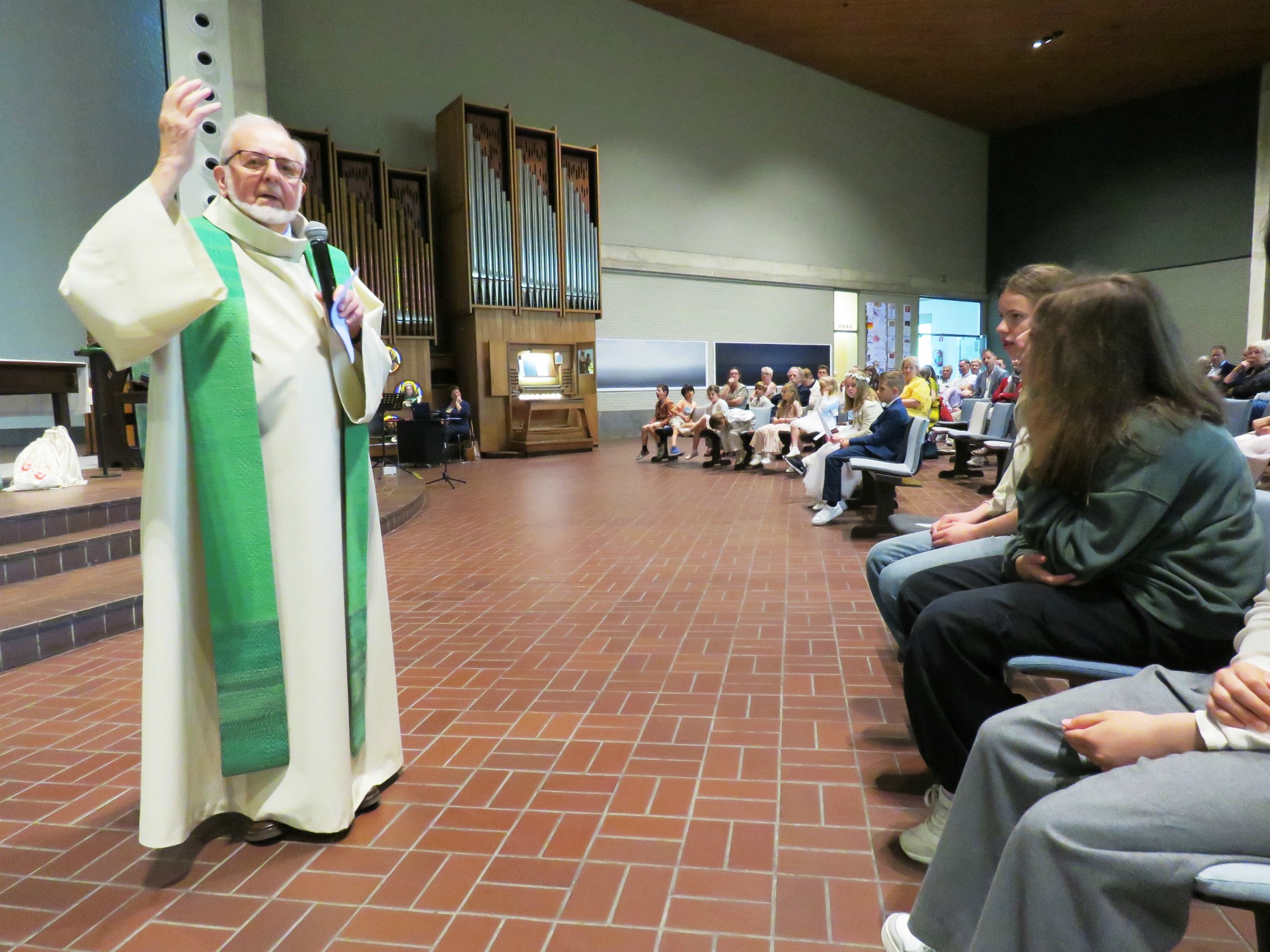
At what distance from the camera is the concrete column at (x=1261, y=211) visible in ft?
50.9

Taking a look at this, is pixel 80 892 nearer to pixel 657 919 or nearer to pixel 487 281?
pixel 657 919

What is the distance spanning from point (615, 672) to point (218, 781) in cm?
146

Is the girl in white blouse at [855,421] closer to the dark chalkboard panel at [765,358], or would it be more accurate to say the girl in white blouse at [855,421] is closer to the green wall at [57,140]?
the green wall at [57,140]

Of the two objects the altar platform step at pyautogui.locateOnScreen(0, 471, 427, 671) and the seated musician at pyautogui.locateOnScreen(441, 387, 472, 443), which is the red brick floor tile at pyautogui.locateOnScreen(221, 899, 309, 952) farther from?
the seated musician at pyautogui.locateOnScreen(441, 387, 472, 443)

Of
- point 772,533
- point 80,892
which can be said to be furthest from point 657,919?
point 772,533

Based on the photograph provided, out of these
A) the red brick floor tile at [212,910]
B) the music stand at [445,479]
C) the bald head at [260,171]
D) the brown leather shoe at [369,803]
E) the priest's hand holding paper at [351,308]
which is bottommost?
the red brick floor tile at [212,910]

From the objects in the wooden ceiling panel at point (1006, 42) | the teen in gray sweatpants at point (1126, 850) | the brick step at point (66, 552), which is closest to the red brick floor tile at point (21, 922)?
the teen in gray sweatpants at point (1126, 850)

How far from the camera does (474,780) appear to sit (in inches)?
89.7

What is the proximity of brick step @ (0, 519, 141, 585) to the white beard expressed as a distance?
3.00 m

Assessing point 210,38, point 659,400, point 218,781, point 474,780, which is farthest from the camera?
point 659,400

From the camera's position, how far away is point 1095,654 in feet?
5.54

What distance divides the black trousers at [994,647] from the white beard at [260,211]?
1.82 meters

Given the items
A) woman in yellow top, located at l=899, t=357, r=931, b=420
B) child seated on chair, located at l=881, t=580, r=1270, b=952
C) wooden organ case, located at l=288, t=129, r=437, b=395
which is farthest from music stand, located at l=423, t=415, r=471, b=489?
child seated on chair, located at l=881, t=580, r=1270, b=952

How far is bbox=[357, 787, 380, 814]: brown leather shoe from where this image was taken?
6.97 ft
